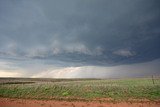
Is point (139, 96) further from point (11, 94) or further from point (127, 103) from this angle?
point (11, 94)

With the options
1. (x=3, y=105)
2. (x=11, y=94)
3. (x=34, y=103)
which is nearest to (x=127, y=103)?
(x=34, y=103)

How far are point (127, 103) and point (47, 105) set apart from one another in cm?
1108

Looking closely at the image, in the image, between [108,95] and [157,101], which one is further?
[108,95]

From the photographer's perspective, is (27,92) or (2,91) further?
(2,91)

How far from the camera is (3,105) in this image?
28.8m

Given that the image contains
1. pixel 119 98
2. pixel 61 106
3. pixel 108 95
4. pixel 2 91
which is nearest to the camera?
pixel 61 106

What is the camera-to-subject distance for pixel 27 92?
130 ft

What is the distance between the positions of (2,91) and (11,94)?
411 cm

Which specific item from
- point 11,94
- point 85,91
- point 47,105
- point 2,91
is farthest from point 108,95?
point 2,91

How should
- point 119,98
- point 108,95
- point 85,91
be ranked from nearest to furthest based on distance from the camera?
point 119,98 → point 108,95 → point 85,91

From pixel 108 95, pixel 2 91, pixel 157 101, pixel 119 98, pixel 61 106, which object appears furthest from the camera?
pixel 2 91

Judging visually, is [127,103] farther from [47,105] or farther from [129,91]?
[47,105]

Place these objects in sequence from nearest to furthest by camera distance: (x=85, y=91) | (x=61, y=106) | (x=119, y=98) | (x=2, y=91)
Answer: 1. (x=61, y=106)
2. (x=119, y=98)
3. (x=85, y=91)
4. (x=2, y=91)

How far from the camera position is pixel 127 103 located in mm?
28406
